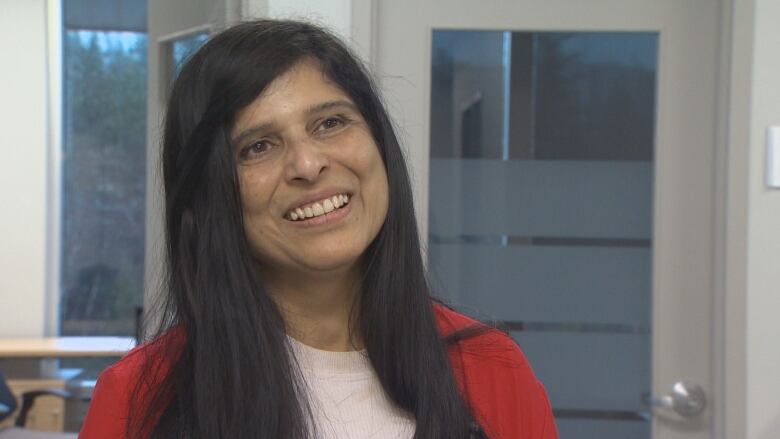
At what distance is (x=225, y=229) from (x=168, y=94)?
0.21 m

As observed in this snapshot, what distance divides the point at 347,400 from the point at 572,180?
1264mm

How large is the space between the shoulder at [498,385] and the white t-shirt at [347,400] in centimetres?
12

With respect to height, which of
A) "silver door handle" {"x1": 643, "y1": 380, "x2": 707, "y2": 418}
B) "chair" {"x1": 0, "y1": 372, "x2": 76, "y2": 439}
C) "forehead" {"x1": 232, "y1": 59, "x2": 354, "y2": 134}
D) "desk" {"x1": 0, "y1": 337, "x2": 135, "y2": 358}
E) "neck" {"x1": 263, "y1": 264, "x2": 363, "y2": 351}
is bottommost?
"chair" {"x1": 0, "y1": 372, "x2": 76, "y2": 439}

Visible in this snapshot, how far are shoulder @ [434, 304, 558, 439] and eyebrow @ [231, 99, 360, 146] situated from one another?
39 centimetres

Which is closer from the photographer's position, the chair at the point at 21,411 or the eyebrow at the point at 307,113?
the eyebrow at the point at 307,113

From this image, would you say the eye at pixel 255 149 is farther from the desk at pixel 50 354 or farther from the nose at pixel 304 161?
the desk at pixel 50 354

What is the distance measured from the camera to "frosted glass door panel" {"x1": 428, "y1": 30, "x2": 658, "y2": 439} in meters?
2.37

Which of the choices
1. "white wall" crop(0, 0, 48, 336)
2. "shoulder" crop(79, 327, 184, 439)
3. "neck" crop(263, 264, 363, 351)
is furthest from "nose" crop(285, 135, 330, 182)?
"white wall" crop(0, 0, 48, 336)

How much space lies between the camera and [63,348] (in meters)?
4.45

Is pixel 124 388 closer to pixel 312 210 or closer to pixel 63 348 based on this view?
pixel 312 210

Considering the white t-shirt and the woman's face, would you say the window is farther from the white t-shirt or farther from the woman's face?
the woman's face

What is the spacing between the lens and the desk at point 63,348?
4.38 metres

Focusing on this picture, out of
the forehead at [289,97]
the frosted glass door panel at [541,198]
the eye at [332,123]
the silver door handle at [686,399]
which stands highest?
the forehead at [289,97]

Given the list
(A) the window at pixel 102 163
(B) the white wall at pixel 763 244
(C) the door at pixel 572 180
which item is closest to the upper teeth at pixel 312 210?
(C) the door at pixel 572 180
